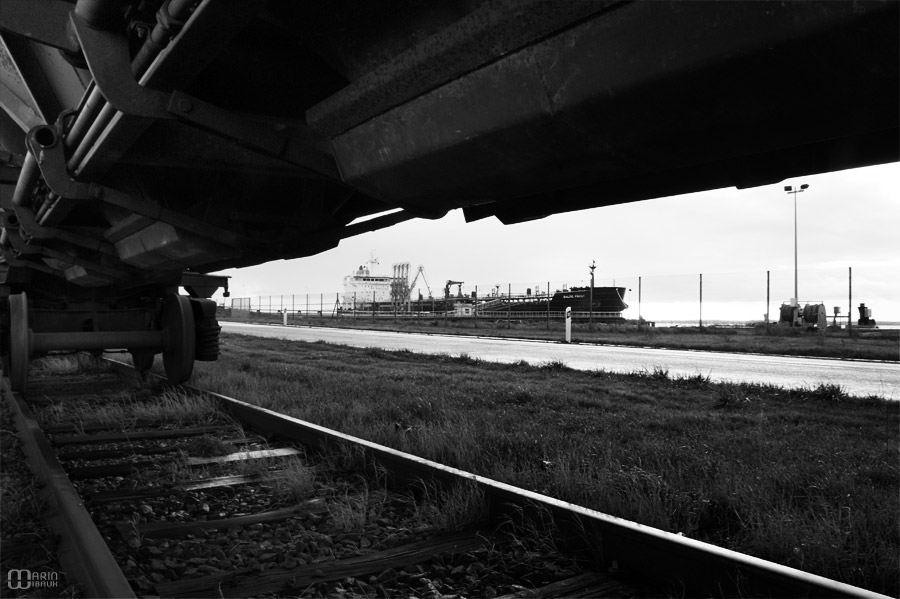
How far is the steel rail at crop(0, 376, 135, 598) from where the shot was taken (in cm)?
226

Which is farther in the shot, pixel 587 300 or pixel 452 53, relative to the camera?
pixel 587 300

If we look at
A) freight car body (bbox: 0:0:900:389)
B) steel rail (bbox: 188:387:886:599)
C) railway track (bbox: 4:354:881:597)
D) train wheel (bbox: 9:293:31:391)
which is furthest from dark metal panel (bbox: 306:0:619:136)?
train wheel (bbox: 9:293:31:391)

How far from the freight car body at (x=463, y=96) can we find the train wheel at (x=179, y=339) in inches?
129

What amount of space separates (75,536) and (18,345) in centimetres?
438

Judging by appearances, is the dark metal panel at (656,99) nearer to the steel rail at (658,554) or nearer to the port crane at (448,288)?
the steel rail at (658,554)

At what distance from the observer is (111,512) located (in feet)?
10.6

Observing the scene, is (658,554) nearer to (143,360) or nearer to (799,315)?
(143,360)

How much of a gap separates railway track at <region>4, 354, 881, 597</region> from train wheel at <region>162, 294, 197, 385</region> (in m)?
2.52

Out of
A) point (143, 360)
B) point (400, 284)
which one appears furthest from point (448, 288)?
point (143, 360)

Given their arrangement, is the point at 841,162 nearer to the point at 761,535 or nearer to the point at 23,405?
the point at 761,535

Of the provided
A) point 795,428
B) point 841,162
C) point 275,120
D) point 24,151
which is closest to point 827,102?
point 841,162

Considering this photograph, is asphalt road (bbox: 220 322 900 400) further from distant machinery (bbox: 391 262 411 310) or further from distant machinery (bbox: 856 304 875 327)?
distant machinery (bbox: 391 262 411 310)

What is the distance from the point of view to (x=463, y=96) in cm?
178

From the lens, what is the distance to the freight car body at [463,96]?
1251 millimetres
